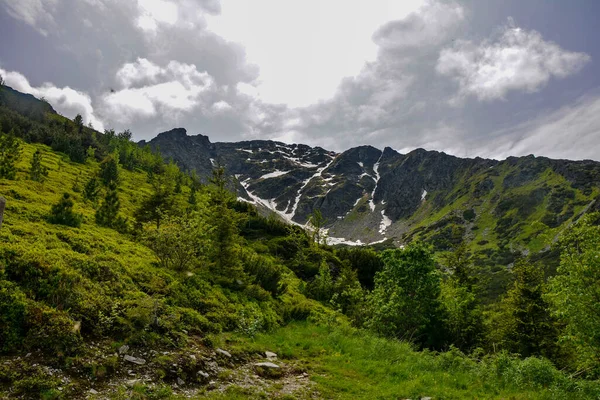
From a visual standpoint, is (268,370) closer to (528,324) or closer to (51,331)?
(51,331)

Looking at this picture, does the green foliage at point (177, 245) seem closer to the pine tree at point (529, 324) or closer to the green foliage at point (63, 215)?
the green foliage at point (63, 215)

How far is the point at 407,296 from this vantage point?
23688mm

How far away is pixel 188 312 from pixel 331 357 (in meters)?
7.01

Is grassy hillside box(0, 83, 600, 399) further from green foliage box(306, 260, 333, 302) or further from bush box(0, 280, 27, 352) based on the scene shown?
green foliage box(306, 260, 333, 302)

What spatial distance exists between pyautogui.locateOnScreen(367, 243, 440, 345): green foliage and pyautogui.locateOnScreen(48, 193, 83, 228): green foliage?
2040 cm

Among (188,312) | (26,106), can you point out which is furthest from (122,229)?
(26,106)

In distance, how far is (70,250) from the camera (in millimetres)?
13922

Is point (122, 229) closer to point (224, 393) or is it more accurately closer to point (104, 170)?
point (224, 393)

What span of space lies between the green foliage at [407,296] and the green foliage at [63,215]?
2040 centimetres

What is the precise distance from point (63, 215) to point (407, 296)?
23132 mm

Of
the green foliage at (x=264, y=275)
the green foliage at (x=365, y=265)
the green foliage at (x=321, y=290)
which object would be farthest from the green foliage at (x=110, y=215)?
the green foliage at (x=365, y=265)

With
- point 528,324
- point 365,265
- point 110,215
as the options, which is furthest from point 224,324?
point 365,265

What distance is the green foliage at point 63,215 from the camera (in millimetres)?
18844

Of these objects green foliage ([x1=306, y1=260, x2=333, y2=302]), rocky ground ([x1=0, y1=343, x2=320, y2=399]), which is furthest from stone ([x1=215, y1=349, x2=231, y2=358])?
green foliage ([x1=306, y1=260, x2=333, y2=302])
